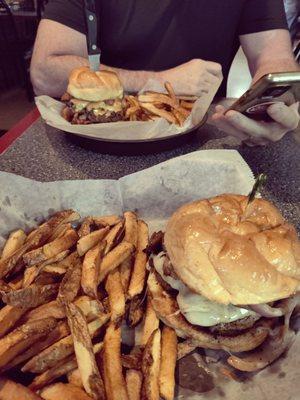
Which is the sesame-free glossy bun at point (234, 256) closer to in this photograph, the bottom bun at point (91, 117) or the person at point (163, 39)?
the bottom bun at point (91, 117)

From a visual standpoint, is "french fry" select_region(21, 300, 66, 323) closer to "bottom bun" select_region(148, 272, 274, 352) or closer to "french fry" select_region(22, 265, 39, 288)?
"french fry" select_region(22, 265, 39, 288)

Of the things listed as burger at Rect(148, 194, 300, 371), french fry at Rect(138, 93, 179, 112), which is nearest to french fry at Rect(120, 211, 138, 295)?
burger at Rect(148, 194, 300, 371)

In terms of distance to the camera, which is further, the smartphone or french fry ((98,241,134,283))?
the smartphone

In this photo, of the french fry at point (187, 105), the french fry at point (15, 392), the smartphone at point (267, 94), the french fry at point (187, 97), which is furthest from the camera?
the french fry at point (187, 97)

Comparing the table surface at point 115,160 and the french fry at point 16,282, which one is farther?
the table surface at point 115,160

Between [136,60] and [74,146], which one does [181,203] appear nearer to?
[74,146]

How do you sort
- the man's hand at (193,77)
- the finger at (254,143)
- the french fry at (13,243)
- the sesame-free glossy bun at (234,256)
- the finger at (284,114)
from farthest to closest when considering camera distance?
the man's hand at (193,77), the finger at (254,143), the finger at (284,114), the french fry at (13,243), the sesame-free glossy bun at (234,256)

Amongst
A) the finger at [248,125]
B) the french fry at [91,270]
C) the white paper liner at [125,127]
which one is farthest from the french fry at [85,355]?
the finger at [248,125]
